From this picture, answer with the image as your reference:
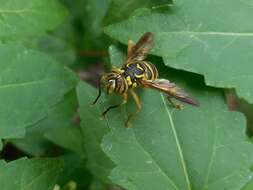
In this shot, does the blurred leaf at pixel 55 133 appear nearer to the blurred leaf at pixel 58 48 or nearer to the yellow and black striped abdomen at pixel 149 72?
the blurred leaf at pixel 58 48

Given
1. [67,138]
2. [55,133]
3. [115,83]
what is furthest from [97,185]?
[115,83]

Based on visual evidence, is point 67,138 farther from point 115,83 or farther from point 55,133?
point 115,83

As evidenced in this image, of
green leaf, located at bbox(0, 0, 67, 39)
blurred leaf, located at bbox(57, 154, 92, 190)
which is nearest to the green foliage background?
green leaf, located at bbox(0, 0, 67, 39)

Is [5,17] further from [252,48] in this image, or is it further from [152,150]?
[252,48]

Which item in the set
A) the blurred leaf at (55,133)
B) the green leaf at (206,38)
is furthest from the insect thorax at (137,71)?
the blurred leaf at (55,133)

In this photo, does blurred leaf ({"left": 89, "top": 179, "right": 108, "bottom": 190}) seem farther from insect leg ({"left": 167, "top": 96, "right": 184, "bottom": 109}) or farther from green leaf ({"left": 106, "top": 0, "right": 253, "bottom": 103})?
green leaf ({"left": 106, "top": 0, "right": 253, "bottom": 103})

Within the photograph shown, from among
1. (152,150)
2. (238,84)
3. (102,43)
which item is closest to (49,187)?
(152,150)
